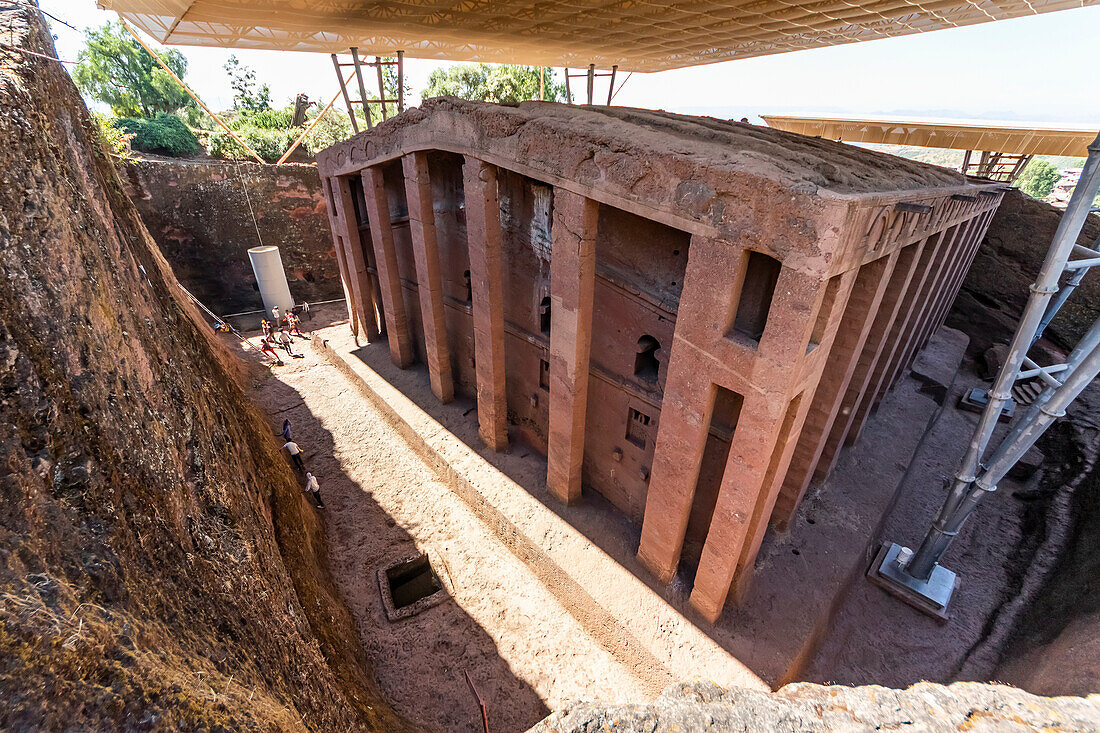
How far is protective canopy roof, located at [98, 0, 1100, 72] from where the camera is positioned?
11219 millimetres

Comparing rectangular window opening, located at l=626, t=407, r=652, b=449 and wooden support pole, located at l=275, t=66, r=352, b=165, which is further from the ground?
wooden support pole, located at l=275, t=66, r=352, b=165

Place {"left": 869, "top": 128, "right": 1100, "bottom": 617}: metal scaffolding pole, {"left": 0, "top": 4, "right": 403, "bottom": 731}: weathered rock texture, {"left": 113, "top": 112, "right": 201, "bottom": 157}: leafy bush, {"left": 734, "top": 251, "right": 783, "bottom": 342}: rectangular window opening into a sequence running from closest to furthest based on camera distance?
1. {"left": 0, "top": 4, "right": 403, "bottom": 731}: weathered rock texture
2. {"left": 869, "top": 128, "right": 1100, "bottom": 617}: metal scaffolding pole
3. {"left": 734, "top": 251, "right": 783, "bottom": 342}: rectangular window opening
4. {"left": 113, "top": 112, "right": 201, "bottom": 157}: leafy bush

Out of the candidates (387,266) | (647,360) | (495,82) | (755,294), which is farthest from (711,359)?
(495,82)

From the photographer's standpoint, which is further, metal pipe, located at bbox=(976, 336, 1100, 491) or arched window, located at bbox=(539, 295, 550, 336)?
arched window, located at bbox=(539, 295, 550, 336)

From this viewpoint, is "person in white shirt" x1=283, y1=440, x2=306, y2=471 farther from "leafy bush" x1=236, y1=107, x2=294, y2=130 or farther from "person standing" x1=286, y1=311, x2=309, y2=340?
"leafy bush" x1=236, y1=107, x2=294, y2=130

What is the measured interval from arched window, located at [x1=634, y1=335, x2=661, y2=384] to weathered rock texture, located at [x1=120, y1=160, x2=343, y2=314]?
14.8 meters

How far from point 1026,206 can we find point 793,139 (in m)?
13.1

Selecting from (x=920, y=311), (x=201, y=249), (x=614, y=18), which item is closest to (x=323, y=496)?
(x=201, y=249)

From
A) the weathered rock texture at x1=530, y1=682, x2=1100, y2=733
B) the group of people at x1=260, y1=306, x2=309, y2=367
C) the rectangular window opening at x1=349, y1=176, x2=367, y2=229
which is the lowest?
the group of people at x1=260, y1=306, x2=309, y2=367

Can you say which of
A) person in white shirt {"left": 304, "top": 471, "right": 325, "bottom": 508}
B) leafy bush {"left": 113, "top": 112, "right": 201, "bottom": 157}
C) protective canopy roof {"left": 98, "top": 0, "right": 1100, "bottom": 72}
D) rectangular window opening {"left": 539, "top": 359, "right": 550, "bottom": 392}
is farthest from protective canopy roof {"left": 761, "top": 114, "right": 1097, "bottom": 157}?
leafy bush {"left": 113, "top": 112, "right": 201, "bottom": 157}

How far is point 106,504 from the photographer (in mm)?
2705

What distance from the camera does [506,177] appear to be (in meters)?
8.02

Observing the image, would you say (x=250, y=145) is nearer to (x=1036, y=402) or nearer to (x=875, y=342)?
(x=875, y=342)

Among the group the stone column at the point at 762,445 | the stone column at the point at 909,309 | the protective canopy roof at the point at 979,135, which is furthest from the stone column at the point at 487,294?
the protective canopy roof at the point at 979,135
